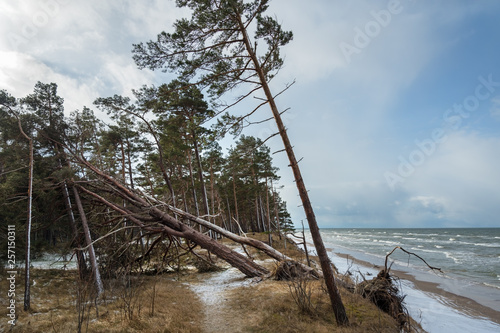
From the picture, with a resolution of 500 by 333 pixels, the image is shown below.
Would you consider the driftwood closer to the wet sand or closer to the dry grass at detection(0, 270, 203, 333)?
the wet sand

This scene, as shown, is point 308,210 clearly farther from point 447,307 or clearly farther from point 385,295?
point 447,307

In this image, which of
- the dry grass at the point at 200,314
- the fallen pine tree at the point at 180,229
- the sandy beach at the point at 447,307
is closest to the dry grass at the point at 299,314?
the dry grass at the point at 200,314

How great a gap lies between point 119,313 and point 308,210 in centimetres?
600

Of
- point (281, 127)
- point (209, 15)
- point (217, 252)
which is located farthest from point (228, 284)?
point (209, 15)

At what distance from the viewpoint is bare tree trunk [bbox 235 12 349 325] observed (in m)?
5.60

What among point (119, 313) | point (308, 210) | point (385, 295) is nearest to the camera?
point (308, 210)

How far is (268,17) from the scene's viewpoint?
20.9 feet

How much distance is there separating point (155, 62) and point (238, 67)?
8.40 ft

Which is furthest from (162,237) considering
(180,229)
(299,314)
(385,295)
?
(385,295)

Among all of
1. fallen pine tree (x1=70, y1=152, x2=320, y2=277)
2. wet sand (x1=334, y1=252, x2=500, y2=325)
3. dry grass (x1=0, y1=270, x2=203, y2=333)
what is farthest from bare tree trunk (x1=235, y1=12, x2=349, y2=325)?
fallen pine tree (x1=70, y1=152, x2=320, y2=277)

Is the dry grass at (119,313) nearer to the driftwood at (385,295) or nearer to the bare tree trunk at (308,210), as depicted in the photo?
the bare tree trunk at (308,210)

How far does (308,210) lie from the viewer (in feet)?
19.5

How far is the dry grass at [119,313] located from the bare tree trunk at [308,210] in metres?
3.46

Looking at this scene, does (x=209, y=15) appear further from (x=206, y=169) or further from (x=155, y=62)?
(x=206, y=169)
